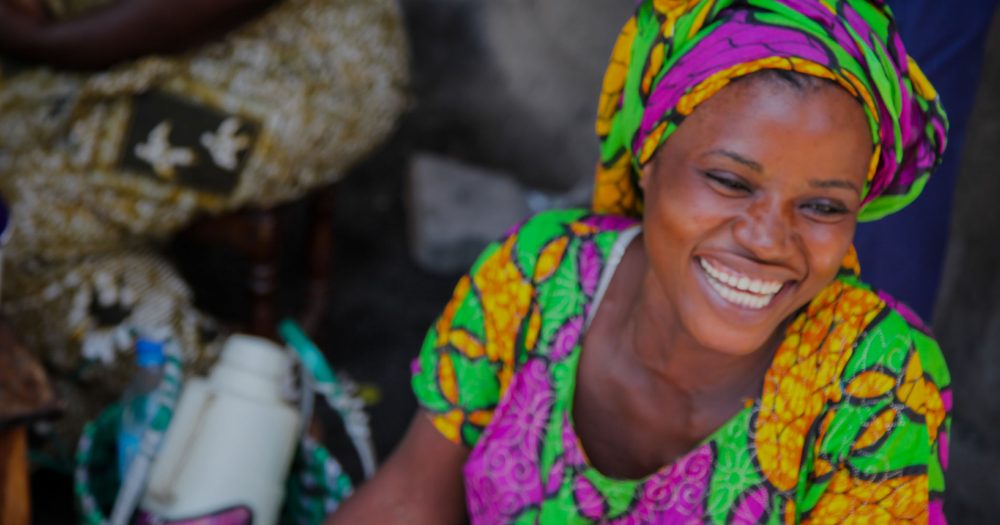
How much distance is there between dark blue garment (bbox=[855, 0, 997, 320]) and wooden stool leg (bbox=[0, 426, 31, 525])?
1.54m

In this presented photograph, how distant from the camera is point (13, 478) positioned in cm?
208

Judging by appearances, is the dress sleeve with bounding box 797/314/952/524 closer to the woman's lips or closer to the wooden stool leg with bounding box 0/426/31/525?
the woman's lips

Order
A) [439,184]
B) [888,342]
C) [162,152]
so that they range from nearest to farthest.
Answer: [888,342]
[162,152]
[439,184]

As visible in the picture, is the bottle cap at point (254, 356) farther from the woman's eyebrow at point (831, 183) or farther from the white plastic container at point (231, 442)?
the woman's eyebrow at point (831, 183)

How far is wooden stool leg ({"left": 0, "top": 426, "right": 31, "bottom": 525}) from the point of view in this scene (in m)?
2.05

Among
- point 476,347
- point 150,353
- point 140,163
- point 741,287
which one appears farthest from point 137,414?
point 741,287

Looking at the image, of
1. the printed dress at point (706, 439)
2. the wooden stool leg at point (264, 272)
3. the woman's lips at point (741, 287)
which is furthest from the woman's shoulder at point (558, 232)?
the wooden stool leg at point (264, 272)

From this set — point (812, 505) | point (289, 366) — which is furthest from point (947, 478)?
point (289, 366)

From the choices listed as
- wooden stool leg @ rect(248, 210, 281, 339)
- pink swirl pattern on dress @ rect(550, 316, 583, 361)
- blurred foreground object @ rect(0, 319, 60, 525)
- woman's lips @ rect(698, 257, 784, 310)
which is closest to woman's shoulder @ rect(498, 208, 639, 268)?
pink swirl pattern on dress @ rect(550, 316, 583, 361)

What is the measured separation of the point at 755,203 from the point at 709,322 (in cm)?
18

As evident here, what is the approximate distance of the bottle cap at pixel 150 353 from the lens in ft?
7.31

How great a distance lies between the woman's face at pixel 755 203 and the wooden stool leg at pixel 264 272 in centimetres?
133

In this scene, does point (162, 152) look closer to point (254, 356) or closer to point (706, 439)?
point (254, 356)

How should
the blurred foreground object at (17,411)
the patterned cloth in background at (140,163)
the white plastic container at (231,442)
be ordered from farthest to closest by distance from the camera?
the patterned cloth in background at (140,163) < the white plastic container at (231,442) < the blurred foreground object at (17,411)
